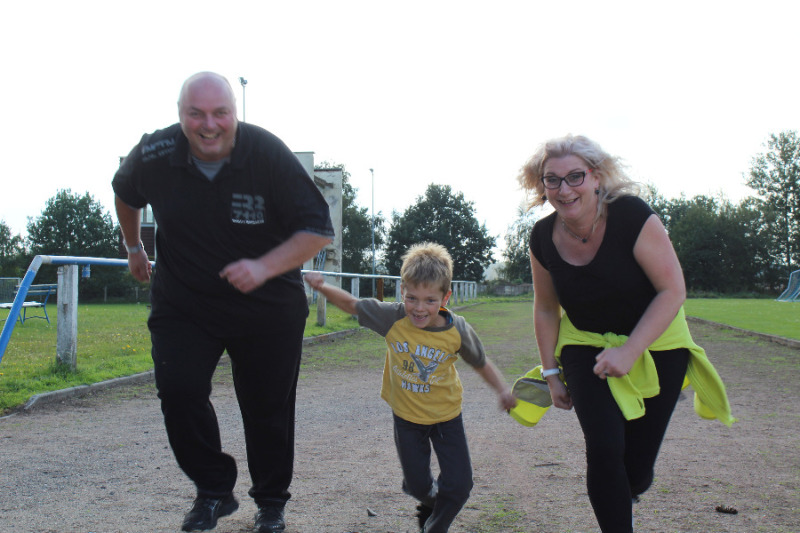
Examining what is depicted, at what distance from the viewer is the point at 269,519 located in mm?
3266

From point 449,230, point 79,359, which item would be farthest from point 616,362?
Result: point 449,230

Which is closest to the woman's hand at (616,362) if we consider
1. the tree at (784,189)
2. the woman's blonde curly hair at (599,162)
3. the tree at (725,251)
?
the woman's blonde curly hair at (599,162)

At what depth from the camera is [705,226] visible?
248ft

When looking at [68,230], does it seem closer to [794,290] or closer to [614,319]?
[794,290]

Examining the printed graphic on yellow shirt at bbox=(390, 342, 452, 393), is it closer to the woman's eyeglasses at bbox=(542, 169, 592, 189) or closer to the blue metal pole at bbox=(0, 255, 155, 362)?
the woman's eyeglasses at bbox=(542, 169, 592, 189)

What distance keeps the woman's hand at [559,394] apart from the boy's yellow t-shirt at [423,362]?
367mm

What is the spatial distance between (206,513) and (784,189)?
270ft

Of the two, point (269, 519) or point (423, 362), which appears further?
point (423, 362)

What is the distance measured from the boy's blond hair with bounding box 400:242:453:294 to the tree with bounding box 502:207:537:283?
82986mm

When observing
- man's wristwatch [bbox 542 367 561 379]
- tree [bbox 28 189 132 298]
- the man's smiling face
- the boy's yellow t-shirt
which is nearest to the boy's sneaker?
the boy's yellow t-shirt

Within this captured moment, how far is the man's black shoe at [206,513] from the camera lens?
3117mm

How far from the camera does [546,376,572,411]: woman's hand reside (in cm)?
331

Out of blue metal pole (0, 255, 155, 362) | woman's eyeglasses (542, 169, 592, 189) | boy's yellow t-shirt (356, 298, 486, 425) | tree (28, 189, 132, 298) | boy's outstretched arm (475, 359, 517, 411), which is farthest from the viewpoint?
tree (28, 189, 132, 298)

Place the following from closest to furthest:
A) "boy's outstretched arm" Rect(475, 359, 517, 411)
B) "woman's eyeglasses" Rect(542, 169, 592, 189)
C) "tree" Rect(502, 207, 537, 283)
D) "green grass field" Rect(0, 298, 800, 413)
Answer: "woman's eyeglasses" Rect(542, 169, 592, 189), "boy's outstretched arm" Rect(475, 359, 517, 411), "green grass field" Rect(0, 298, 800, 413), "tree" Rect(502, 207, 537, 283)
